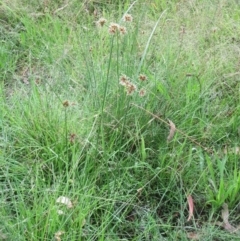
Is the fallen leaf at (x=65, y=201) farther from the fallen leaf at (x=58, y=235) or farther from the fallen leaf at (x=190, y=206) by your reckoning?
the fallen leaf at (x=190, y=206)

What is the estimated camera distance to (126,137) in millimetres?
2137

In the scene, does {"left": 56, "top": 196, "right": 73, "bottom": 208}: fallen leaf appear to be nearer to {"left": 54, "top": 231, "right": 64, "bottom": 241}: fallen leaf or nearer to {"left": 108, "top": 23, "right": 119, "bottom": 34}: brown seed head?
{"left": 54, "top": 231, "right": 64, "bottom": 241}: fallen leaf

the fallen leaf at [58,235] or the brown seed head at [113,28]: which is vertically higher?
the brown seed head at [113,28]

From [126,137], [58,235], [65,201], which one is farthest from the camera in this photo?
[126,137]

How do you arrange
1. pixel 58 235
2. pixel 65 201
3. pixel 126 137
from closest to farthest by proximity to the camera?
pixel 58 235
pixel 65 201
pixel 126 137

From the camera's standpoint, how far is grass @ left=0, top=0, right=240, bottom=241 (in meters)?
1.82

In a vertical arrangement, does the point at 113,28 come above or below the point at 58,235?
above

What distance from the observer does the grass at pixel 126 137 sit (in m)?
1.82


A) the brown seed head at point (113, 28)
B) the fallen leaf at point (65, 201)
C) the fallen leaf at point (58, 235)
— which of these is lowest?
the fallen leaf at point (58, 235)

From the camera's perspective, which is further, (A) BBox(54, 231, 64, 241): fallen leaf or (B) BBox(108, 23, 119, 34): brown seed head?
(B) BBox(108, 23, 119, 34): brown seed head

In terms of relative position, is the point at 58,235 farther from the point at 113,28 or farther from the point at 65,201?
the point at 113,28

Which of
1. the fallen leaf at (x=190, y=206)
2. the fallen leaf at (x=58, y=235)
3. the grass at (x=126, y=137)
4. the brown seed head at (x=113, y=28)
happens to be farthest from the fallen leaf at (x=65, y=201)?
the brown seed head at (x=113, y=28)

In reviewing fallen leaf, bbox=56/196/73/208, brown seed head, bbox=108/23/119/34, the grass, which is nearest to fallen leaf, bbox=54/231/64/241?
the grass

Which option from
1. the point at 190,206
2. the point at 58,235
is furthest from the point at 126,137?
the point at 58,235
